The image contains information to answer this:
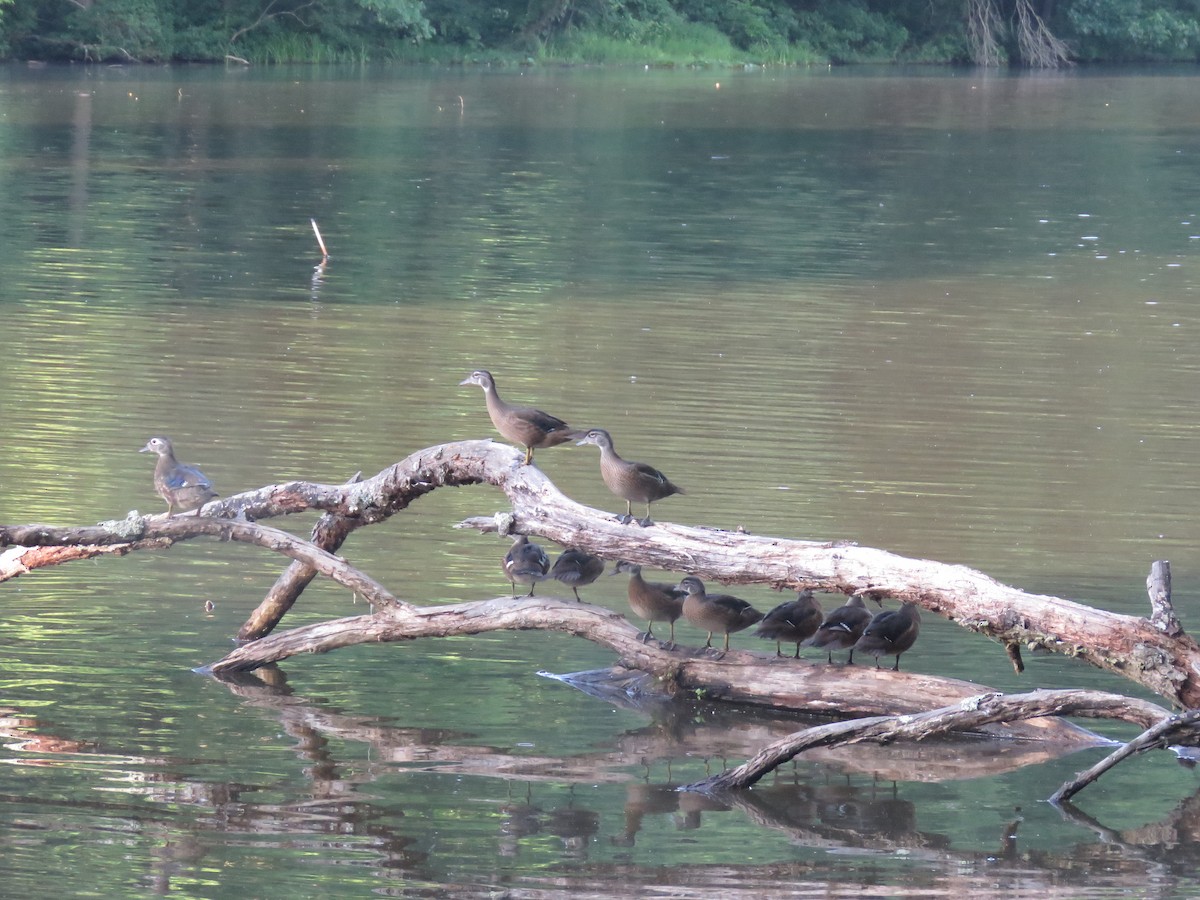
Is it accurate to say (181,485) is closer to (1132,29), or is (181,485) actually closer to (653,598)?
(653,598)

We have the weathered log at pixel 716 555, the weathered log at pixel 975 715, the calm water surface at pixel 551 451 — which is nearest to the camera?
the calm water surface at pixel 551 451

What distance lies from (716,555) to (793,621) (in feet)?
2.70

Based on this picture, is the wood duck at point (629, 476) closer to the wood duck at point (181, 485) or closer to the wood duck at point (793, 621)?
the wood duck at point (793, 621)

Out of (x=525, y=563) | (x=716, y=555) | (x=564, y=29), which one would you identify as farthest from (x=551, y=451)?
(x=564, y=29)

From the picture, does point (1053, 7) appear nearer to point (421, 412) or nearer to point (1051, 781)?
point (421, 412)

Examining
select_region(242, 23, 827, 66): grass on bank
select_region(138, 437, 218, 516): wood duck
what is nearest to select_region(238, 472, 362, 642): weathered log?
select_region(138, 437, 218, 516): wood duck

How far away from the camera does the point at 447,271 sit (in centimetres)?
2164

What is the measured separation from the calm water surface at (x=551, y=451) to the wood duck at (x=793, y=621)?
467mm

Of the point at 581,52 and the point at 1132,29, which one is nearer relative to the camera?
the point at 581,52

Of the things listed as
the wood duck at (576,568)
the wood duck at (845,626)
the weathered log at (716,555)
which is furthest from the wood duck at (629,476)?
the wood duck at (845,626)

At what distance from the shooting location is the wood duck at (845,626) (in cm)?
846

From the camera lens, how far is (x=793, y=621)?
336 inches

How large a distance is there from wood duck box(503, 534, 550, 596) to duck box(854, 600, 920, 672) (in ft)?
5.24

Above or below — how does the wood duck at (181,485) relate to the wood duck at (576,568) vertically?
above
